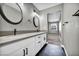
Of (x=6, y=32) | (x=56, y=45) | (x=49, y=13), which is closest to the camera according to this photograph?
(x=6, y=32)

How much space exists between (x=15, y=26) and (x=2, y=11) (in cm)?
43

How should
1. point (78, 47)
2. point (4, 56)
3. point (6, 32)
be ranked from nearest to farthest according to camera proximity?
point (4, 56)
point (78, 47)
point (6, 32)

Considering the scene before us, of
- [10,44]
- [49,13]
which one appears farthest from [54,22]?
[10,44]

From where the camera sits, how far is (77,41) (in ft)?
2.98

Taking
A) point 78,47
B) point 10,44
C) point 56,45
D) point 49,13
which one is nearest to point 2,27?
point 10,44

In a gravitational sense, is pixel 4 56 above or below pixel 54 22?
below

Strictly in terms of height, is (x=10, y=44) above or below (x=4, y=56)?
above

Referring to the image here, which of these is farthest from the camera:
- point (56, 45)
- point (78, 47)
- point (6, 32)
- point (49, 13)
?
point (56, 45)

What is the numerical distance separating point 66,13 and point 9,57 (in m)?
1.41

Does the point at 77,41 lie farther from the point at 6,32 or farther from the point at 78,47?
the point at 6,32

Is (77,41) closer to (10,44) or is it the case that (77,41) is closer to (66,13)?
(66,13)

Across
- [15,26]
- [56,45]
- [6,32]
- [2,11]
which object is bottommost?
[56,45]

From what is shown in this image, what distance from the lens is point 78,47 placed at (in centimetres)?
90

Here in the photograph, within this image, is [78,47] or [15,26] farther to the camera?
[15,26]
